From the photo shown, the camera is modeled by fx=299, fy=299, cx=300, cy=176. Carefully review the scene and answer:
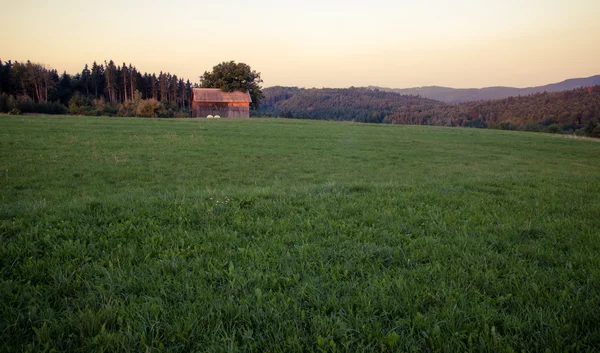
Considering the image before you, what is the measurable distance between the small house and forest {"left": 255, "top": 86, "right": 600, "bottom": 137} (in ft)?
47.0

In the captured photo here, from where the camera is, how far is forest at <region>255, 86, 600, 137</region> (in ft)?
271

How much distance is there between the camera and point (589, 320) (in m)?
2.84

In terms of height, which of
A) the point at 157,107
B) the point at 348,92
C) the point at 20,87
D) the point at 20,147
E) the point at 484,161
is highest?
the point at 348,92

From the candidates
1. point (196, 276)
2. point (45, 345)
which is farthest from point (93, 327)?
point (196, 276)

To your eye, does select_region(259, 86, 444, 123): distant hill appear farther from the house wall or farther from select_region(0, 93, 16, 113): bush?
select_region(0, 93, 16, 113): bush

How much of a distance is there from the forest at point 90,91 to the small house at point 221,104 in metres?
5.88

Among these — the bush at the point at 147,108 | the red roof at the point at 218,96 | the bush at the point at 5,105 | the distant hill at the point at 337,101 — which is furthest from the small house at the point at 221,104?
the distant hill at the point at 337,101

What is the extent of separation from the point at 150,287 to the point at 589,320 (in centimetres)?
449

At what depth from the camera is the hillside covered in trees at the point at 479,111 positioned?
83938 millimetres

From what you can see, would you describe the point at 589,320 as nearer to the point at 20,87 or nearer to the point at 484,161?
the point at 484,161

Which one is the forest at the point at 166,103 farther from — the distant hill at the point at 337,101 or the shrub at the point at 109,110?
the distant hill at the point at 337,101

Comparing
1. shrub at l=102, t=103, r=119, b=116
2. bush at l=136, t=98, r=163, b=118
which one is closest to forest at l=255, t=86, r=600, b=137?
bush at l=136, t=98, r=163, b=118

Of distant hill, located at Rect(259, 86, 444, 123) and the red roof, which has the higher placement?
distant hill, located at Rect(259, 86, 444, 123)

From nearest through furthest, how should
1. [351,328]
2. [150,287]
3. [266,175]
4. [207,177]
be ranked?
[351,328], [150,287], [207,177], [266,175]
